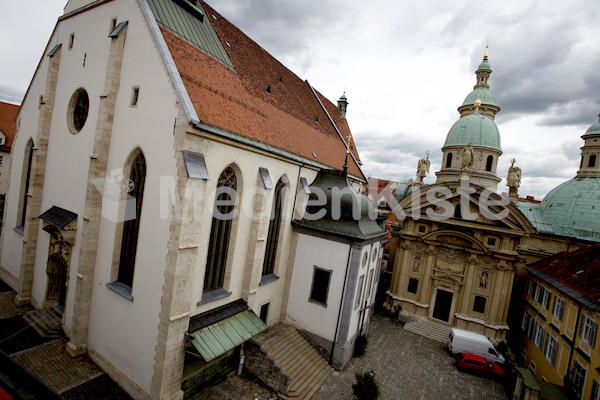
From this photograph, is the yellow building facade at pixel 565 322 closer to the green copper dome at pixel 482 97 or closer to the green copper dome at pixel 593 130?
the green copper dome at pixel 593 130

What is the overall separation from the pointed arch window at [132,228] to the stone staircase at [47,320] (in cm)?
498

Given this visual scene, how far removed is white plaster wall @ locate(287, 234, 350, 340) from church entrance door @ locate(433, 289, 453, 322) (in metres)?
12.4

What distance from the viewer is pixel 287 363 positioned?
1520cm

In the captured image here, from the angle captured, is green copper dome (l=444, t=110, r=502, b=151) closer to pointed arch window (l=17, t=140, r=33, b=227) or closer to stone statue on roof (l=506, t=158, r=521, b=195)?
stone statue on roof (l=506, t=158, r=521, b=195)

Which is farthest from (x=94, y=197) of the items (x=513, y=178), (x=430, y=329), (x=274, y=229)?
(x=513, y=178)

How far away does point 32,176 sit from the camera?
16.2 metres

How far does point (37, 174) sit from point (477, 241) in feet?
91.5

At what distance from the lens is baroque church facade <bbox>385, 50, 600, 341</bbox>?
2314cm

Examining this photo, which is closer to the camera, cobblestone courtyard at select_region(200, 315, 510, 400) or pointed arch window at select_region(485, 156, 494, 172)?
cobblestone courtyard at select_region(200, 315, 510, 400)

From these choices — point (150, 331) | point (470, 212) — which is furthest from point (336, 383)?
point (470, 212)

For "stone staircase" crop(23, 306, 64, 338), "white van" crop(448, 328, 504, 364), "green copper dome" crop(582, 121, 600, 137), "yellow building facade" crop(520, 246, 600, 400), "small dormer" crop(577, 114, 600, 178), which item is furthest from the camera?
"green copper dome" crop(582, 121, 600, 137)

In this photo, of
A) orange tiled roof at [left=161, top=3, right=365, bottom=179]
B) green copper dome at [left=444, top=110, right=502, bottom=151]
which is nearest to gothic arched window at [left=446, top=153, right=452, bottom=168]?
green copper dome at [left=444, top=110, right=502, bottom=151]

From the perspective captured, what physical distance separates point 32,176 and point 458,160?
1337 inches

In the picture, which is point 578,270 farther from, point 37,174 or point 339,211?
point 37,174
